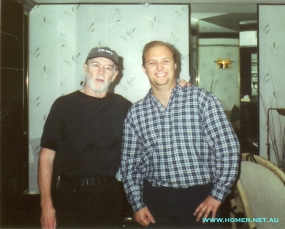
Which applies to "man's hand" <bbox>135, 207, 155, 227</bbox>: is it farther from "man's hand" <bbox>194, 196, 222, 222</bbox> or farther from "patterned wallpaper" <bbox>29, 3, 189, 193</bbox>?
"patterned wallpaper" <bbox>29, 3, 189, 193</bbox>

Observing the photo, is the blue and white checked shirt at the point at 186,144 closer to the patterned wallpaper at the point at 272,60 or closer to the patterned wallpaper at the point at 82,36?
the patterned wallpaper at the point at 82,36

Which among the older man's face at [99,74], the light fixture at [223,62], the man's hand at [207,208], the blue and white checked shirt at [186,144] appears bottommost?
the man's hand at [207,208]

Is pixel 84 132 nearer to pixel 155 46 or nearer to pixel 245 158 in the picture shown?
pixel 155 46

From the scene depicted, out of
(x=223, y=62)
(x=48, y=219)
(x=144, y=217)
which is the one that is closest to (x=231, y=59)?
(x=223, y=62)

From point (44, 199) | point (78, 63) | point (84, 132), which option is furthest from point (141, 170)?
point (78, 63)

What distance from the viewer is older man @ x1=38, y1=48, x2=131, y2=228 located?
117cm

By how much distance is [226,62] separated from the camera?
2.42 metres

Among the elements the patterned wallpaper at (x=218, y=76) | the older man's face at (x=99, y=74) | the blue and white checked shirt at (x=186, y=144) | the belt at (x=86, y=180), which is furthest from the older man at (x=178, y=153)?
the patterned wallpaper at (x=218, y=76)

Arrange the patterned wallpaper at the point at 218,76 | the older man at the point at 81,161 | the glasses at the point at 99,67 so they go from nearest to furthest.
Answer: the older man at the point at 81,161 < the glasses at the point at 99,67 < the patterned wallpaper at the point at 218,76

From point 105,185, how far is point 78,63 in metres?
1.55

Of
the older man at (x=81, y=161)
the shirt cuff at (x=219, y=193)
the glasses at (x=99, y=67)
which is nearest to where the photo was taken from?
the shirt cuff at (x=219, y=193)

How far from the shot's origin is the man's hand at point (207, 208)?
105cm

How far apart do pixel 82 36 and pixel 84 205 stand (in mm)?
1733

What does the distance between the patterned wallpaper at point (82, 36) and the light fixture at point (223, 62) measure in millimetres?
295
